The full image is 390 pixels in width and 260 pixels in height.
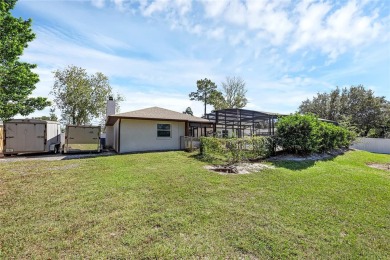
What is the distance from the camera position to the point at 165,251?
2.63 m

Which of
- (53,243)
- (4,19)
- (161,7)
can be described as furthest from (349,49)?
(4,19)

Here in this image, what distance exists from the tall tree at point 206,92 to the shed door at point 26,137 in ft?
89.3

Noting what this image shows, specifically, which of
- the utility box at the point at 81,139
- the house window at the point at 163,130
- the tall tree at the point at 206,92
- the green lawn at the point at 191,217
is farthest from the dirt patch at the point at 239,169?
the tall tree at the point at 206,92

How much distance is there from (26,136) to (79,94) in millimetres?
13981

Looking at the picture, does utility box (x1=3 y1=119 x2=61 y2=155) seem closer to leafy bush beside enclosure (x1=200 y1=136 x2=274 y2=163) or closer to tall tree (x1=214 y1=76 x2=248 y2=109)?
leafy bush beside enclosure (x1=200 y1=136 x2=274 y2=163)

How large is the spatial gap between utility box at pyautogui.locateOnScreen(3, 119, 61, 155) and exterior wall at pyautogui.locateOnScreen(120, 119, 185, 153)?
4.68m

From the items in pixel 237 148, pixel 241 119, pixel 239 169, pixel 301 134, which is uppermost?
pixel 241 119

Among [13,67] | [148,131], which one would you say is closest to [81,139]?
[148,131]

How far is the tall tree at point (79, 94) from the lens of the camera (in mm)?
23734

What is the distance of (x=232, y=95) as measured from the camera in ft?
116

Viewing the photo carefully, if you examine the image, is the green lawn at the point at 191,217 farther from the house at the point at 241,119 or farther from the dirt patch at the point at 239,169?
the house at the point at 241,119

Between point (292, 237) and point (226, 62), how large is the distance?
1299 centimetres

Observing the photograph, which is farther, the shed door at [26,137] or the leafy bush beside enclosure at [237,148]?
the shed door at [26,137]

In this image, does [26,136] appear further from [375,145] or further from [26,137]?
[375,145]
